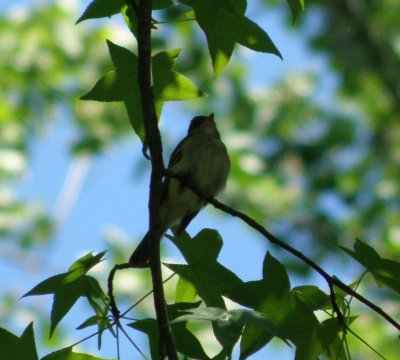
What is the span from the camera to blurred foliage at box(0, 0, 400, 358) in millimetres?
11227

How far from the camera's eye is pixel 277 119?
13000 millimetres

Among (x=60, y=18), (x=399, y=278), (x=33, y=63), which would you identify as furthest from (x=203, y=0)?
(x=33, y=63)

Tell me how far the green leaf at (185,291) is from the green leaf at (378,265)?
0.51 metres

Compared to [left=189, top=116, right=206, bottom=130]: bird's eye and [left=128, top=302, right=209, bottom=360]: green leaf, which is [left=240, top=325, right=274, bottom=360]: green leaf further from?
[left=189, top=116, right=206, bottom=130]: bird's eye

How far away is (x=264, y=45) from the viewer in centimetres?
241

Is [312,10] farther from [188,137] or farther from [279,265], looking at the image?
[279,265]

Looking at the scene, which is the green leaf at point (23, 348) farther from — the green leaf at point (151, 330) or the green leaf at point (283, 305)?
the green leaf at point (283, 305)

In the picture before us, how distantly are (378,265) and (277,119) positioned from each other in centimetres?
1077

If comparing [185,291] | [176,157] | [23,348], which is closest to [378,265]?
[185,291]

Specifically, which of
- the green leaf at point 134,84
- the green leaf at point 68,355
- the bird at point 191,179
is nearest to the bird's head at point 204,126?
the bird at point 191,179

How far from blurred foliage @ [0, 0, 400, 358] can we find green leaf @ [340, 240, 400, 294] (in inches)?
330

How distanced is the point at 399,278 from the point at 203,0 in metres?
0.99

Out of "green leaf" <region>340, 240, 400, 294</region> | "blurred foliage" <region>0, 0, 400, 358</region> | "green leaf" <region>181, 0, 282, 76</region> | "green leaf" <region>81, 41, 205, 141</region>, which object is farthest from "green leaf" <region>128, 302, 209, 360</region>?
"blurred foliage" <region>0, 0, 400, 358</region>

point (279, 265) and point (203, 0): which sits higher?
point (203, 0)
